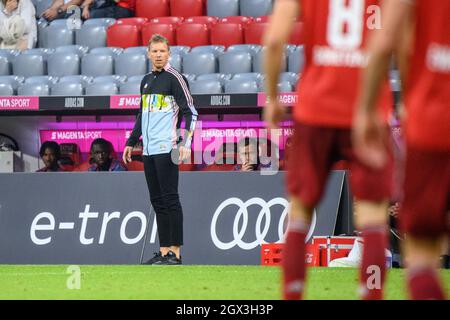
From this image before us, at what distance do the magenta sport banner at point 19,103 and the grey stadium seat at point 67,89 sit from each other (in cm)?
64

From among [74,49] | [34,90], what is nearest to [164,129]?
[34,90]

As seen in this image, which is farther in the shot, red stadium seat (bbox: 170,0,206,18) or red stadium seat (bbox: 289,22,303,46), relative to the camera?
red stadium seat (bbox: 170,0,206,18)

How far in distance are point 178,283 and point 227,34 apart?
742cm

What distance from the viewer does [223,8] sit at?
15789 millimetres

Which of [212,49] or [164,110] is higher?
[212,49]

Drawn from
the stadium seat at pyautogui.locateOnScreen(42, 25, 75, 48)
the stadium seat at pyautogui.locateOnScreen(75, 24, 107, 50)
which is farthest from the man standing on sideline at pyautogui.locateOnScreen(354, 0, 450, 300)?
the stadium seat at pyautogui.locateOnScreen(42, 25, 75, 48)

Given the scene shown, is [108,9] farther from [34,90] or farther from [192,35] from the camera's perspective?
[34,90]

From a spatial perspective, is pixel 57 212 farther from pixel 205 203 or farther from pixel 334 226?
pixel 334 226

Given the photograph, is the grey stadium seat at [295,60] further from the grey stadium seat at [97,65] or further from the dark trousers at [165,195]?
the dark trousers at [165,195]

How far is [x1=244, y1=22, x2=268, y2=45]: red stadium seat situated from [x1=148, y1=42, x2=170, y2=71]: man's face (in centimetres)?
477

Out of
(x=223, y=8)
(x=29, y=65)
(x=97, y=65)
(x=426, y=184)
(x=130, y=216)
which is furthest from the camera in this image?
(x=223, y=8)

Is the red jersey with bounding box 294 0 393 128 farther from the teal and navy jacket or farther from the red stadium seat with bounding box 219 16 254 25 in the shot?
the red stadium seat with bounding box 219 16 254 25

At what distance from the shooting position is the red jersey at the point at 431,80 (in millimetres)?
4039

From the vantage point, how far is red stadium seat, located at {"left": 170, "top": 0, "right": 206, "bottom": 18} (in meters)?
16.1
